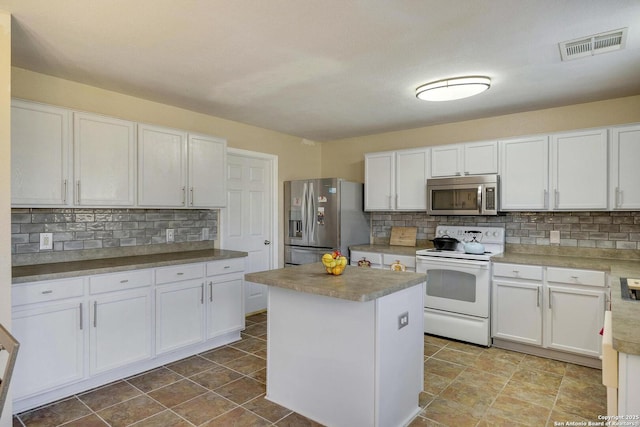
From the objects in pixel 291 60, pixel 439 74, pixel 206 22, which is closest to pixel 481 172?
pixel 439 74

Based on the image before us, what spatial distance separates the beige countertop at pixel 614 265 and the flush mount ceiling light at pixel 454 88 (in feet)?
5.32

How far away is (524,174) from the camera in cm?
367

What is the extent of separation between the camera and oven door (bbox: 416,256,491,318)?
3.58m

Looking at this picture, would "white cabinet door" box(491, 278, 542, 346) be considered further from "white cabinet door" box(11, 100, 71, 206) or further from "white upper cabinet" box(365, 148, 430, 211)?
"white cabinet door" box(11, 100, 71, 206)

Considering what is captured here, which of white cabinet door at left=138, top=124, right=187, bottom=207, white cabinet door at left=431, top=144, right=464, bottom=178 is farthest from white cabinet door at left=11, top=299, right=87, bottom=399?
white cabinet door at left=431, top=144, right=464, bottom=178

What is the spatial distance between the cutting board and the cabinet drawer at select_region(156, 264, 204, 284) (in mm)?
2512

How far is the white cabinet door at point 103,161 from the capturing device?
285cm

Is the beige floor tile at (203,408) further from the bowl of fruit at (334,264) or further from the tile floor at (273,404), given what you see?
the bowl of fruit at (334,264)

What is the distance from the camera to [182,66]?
9.02ft

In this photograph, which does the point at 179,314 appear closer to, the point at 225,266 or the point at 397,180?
the point at 225,266

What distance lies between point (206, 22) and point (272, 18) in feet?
1.29

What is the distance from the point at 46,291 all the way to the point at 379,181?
11.6 ft

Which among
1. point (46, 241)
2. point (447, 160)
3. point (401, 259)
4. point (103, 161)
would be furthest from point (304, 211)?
point (46, 241)

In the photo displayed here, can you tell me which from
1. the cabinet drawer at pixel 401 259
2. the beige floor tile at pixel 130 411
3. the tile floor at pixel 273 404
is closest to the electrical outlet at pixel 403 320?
the tile floor at pixel 273 404
